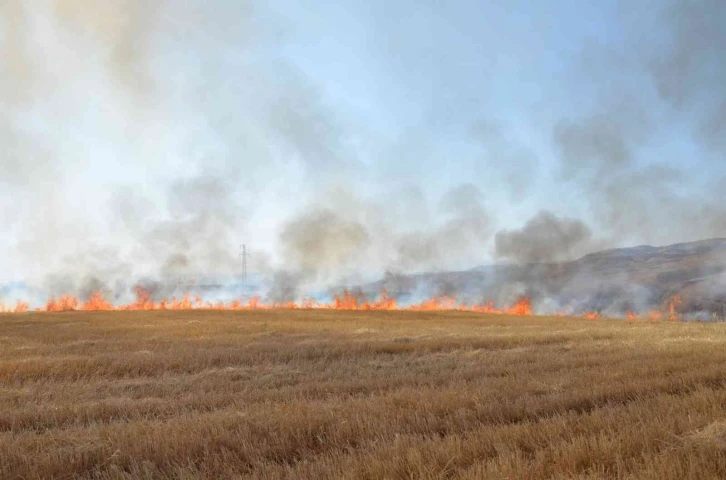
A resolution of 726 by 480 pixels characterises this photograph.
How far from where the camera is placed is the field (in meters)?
4.66

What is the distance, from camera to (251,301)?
63.8m

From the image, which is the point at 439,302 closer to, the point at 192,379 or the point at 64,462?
the point at 192,379

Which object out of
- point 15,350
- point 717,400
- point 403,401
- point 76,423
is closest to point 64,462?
point 76,423

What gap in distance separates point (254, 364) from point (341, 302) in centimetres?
4894

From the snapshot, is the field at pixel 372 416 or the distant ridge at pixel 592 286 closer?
the field at pixel 372 416

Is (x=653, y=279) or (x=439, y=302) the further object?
(x=653, y=279)

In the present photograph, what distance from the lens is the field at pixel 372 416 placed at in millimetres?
4660

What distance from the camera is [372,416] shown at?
266 inches

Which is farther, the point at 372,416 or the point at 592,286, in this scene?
the point at 592,286

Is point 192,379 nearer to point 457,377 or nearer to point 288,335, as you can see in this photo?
point 457,377

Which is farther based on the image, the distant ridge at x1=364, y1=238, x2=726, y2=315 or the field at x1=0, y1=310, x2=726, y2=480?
the distant ridge at x1=364, y1=238, x2=726, y2=315

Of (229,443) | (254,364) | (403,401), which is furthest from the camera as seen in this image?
(254,364)

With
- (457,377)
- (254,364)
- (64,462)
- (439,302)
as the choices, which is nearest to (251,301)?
(439,302)

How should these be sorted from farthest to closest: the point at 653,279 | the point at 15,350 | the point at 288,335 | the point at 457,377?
the point at 653,279, the point at 288,335, the point at 15,350, the point at 457,377
